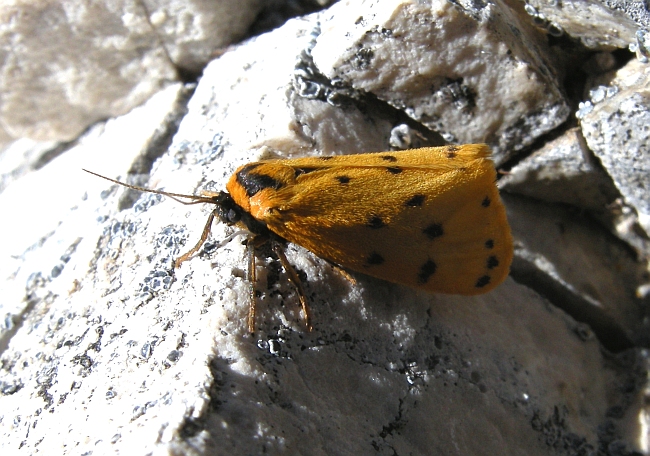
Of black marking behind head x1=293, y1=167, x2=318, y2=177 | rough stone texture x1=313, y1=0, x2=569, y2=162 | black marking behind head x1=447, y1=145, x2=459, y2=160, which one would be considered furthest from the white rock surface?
black marking behind head x1=293, y1=167, x2=318, y2=177

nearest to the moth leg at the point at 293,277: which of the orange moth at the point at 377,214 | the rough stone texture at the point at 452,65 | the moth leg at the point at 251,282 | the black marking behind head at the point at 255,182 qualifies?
the orange moth at the point at 377,214

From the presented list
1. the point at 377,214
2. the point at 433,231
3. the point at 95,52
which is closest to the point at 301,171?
the point at 377,214

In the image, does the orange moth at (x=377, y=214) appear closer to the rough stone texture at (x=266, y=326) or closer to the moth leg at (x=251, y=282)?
the moth leg at (x=251, y=282)

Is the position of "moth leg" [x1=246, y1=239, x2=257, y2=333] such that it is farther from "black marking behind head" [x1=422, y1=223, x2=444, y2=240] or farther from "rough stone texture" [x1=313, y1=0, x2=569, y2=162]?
"rough stone texture" [x1=313, y1=0, x2=569, y2=162]

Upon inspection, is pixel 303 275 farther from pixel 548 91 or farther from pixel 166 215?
pixel 548 91

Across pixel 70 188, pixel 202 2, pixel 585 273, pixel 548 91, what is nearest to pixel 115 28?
pixel 202 2

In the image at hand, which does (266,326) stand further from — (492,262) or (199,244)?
(492,262)

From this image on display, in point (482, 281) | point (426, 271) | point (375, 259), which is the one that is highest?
point (375, 259)

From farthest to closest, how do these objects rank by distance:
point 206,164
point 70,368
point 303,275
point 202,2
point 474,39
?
point 202,2 → point 206,164 → point 474,39 → point 303,275 → point 70,368
